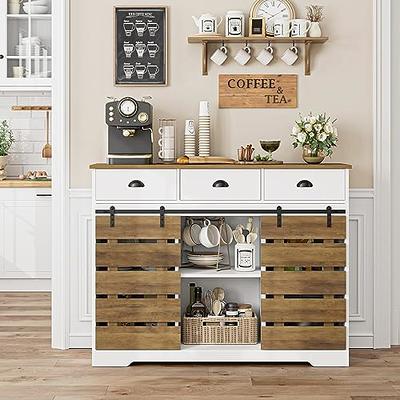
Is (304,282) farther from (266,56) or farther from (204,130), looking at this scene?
(266,56)

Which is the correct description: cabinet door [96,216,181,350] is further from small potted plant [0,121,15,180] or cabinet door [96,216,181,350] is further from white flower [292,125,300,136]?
small potted plant [0,121,15,180]

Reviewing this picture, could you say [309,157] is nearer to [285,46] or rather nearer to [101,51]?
A: [285,46]

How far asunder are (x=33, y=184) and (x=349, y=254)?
2732mm

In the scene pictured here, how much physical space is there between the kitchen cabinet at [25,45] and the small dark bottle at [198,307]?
2.50 metres

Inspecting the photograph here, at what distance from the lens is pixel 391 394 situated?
398cm

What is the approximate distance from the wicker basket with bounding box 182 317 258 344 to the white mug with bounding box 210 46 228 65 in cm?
135

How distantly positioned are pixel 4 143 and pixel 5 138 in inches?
2.7

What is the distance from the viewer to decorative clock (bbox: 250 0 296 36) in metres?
4.76

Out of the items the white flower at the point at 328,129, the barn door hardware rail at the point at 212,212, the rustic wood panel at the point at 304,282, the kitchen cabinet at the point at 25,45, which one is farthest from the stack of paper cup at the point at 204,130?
the kitchen cabinet at the point at 25,45

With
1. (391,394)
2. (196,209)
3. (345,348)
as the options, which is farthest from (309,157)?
(391,394)

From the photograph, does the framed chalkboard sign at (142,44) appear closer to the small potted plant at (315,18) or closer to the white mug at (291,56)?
the white mug at (291,56)

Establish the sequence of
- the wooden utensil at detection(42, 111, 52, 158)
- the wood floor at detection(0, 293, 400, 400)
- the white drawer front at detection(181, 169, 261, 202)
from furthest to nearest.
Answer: the wooden utensil at detection(42, 111, 52, 158) < the white drawer front at detection(181, 169, 261, 202) < the wood floor at detection(0, 293, 400, 400)

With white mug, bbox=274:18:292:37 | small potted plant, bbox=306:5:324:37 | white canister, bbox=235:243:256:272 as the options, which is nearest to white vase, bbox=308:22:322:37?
small potted plant, bbox=306:5:324:37

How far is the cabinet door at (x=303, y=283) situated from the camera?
445 centimetres
